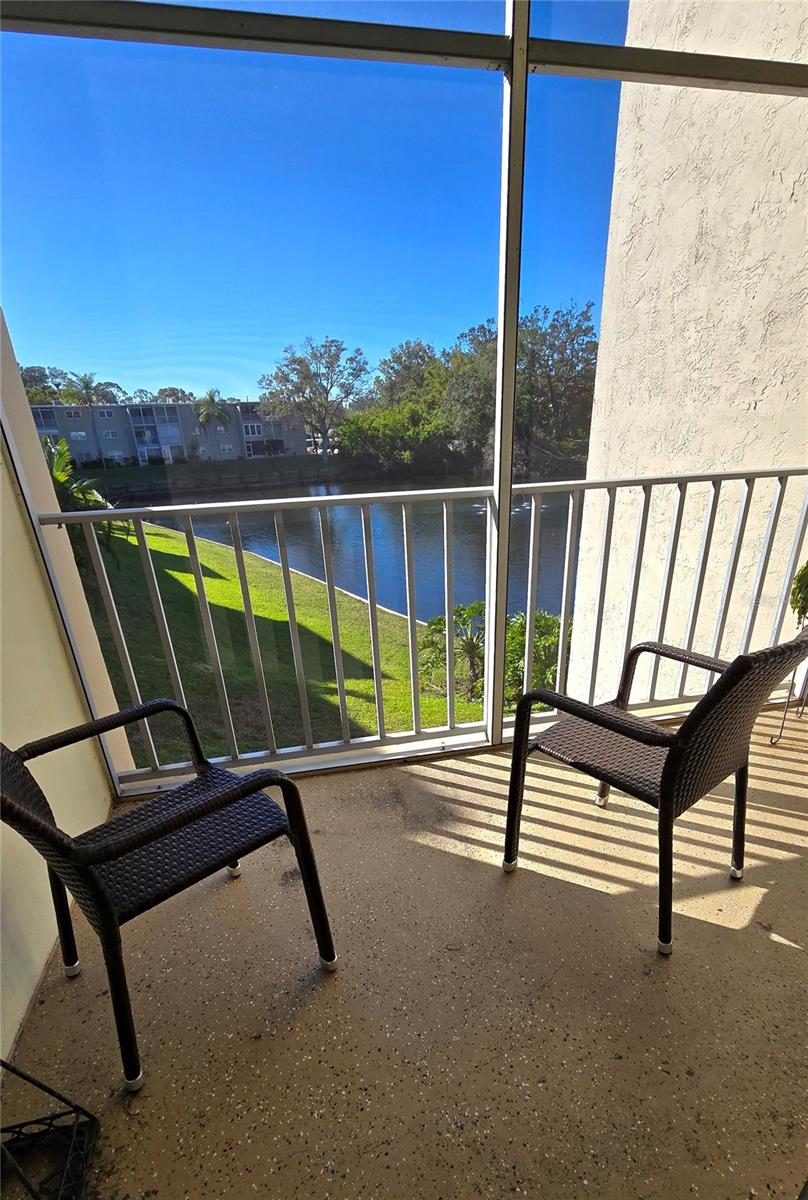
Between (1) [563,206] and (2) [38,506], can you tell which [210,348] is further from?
(1) [563,206]

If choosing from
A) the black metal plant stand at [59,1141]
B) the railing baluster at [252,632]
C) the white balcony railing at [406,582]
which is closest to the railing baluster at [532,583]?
the white balcony railing at [406,582]

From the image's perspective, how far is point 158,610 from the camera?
1898mm

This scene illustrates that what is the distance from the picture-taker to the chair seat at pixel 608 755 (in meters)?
1.32

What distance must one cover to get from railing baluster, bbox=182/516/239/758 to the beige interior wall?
41 centimetres

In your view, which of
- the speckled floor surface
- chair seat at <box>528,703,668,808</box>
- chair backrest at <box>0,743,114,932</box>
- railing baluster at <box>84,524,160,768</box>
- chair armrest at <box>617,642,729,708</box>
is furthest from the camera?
railing baluster at <box>84,524,160,768</box>

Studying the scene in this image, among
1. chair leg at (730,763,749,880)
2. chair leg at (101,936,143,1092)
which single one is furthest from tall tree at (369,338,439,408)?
chair leg at (101,936,143,1092)

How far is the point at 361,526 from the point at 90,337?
105 cm

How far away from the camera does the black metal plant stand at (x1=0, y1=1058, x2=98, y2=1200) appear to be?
946 millimetres

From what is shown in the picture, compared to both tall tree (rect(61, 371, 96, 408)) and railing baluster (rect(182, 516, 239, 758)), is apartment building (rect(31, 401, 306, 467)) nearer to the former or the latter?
tall tree (rect(61, 371, 96, 408))

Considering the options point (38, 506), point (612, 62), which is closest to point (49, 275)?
point (38, 506)

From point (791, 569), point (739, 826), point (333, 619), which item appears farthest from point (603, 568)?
point (333, 619)

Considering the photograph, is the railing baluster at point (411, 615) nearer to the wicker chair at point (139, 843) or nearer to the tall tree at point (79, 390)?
the wicker chair at point (139, 843)

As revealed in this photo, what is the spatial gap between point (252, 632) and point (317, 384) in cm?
95

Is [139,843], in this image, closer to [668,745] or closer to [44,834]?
[44,834]
